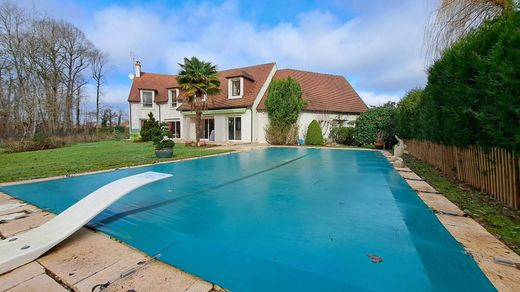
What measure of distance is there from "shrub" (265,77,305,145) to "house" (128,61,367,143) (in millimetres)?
877

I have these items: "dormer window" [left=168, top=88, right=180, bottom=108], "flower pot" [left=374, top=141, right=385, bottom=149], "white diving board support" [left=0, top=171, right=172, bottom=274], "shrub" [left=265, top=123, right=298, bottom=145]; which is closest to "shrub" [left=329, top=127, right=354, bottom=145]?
"flower pot" [left=374, top=141, right=385, bottom=149]

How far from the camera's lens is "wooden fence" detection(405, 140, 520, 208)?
3.96m

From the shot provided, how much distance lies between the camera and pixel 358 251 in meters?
2.56

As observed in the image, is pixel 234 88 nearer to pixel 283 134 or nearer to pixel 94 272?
pixel 283 134

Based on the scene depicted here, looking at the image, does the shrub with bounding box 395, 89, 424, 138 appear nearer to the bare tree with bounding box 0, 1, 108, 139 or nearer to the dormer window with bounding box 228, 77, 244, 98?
the dormer window with bounding box 228, 77, 244, 98

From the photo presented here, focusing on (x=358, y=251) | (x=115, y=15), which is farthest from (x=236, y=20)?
(x=358, y=251)

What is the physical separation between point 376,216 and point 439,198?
6.09ft

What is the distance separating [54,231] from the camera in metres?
2.84

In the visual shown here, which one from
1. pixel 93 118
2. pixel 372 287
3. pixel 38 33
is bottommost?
pixel 372 287

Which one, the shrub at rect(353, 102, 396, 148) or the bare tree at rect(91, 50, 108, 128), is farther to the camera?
the bare tree at rect(91, 50, 108, 128)

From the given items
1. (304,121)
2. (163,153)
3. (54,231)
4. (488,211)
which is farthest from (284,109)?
(54,231)

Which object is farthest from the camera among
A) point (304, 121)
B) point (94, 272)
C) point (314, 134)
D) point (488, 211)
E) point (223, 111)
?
point (223, 111)

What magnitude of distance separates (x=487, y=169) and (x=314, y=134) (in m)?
13.7

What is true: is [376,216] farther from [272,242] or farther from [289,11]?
[289,11]
